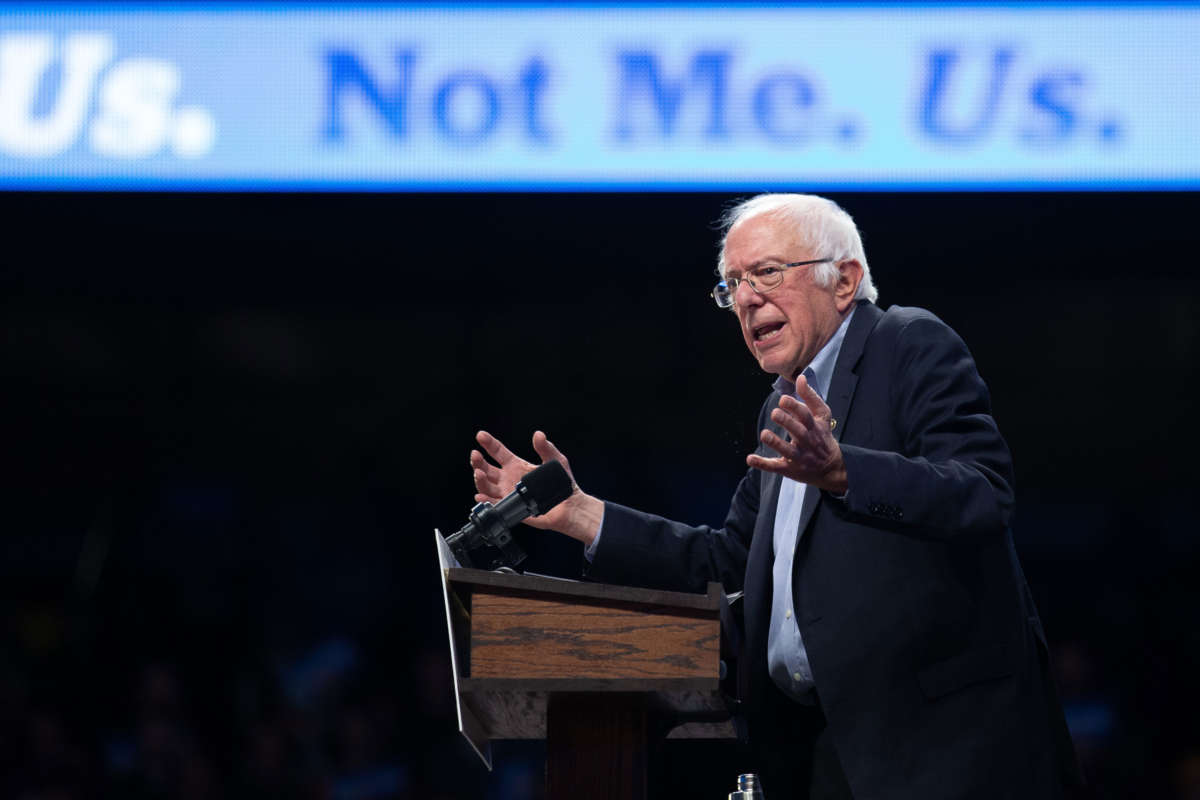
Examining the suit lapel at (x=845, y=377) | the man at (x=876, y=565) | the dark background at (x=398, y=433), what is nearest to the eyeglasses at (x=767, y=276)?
the man at (x=876, y=565)

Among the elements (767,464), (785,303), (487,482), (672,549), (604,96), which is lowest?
(672,549)

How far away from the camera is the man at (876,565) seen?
1383 mm

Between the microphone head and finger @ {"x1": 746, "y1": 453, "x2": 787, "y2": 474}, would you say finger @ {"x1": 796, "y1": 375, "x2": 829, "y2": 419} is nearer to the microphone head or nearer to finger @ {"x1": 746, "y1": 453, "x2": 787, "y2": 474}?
finger @ {"x1": 746, "y1": 453, "x2": 787, "y2": 474}

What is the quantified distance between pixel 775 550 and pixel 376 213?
85.4 inches

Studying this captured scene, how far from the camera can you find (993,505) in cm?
140

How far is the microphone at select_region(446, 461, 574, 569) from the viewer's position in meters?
1.54

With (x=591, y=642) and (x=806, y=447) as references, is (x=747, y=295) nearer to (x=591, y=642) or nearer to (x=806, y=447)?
(x=806, y=447)

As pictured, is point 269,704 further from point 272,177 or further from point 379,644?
point 272,177

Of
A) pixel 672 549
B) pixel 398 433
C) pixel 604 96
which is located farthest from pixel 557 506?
pixel 398 433

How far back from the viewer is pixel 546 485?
5.07 ft

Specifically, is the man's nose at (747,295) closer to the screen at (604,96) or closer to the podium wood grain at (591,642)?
the podium wood grain at (591,642)

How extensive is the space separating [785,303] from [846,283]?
10cm

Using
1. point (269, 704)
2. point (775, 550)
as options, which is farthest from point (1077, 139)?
point (269, 704)

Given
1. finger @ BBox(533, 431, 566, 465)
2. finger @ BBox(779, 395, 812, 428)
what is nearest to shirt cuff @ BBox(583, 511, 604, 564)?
finger @ BBox(533, 431, 566, 465)
